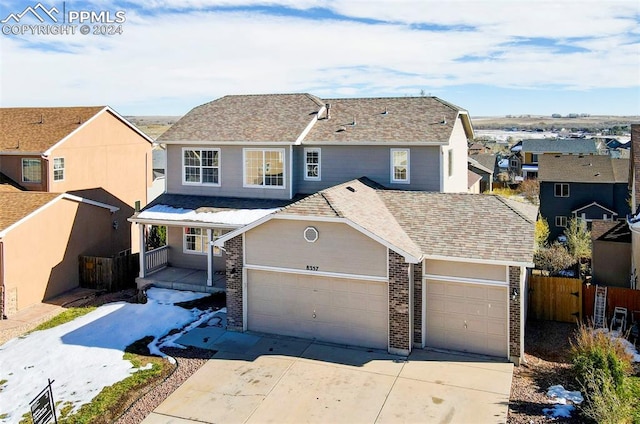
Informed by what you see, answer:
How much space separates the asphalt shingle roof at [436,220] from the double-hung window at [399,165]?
2.28 meters

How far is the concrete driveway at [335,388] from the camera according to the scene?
11.1m

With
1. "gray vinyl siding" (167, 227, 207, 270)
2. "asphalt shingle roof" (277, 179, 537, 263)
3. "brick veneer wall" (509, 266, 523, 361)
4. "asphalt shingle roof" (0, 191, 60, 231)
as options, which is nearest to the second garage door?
"asphalt shingle roof" (277, 179, 537, 263)

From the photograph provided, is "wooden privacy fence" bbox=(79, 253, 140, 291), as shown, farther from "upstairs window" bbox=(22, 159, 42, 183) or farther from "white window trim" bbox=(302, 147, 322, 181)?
"white window trim" bbox=(302, 147, 322, 181)

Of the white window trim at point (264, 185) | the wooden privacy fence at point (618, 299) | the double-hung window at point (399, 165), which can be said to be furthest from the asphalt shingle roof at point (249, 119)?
the wooden privacy fence at point (618, 299)

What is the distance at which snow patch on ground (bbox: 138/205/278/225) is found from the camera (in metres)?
19.2

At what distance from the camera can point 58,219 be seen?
20562mm

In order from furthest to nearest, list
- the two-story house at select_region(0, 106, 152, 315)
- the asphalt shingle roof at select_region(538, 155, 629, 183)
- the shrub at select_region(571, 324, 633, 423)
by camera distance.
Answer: the asphalt shingle roof at select_region(538, 155, 629, 183) < the two-story house at select_region(0, 106, 152, 315) < the shrub at select_region(571, 324, 633, 423)

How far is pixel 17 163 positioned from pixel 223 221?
38.5 feet

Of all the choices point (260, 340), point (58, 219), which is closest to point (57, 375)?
point (260, 340)

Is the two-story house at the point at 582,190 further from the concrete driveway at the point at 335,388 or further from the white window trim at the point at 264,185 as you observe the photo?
the concrete driveway at the point at 335,388

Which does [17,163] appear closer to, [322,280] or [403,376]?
[322,280]

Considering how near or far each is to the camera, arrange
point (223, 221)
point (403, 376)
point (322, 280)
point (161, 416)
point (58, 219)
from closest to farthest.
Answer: point (161, 416)
point (403, 376)
point (322, 280)
point (223, 221)
point (58, 219)

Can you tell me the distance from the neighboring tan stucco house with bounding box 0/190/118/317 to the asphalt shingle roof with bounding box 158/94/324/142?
190 inches

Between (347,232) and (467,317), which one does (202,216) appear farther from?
(467,317)
